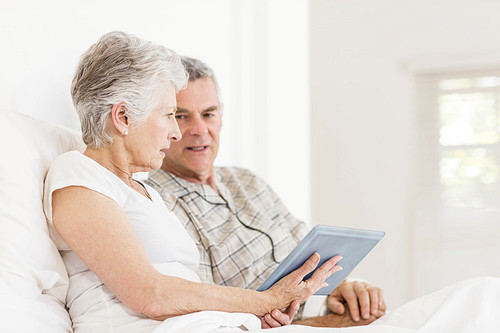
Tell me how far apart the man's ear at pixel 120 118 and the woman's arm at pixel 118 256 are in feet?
0.73

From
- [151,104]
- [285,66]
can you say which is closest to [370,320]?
[151,104]

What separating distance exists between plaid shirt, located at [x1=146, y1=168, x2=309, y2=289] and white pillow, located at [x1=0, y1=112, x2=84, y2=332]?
0.56 meters

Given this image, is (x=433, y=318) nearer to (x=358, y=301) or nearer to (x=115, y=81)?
(x=358, y=301)

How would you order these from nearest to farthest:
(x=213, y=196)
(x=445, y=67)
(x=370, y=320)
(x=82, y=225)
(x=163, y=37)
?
1. (x=82, y=225)
2. (x=370, y=320)
3. (x=213, y=196)
4. (x=163, y=37)
5. (x=445, y=67)

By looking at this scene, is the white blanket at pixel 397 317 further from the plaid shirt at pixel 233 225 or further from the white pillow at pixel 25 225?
the plaid shirt at pixel 233 225

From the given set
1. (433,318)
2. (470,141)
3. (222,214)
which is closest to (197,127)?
(222,214)

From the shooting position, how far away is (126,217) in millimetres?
1299

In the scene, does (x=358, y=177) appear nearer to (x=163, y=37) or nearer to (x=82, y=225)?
(x=163, y=37)

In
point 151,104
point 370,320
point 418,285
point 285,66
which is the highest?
point 285,66

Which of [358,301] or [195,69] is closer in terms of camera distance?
[358,301]

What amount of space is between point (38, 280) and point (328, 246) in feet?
2.04

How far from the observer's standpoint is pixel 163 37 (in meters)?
2.37

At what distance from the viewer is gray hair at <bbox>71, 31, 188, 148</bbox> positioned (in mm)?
1441

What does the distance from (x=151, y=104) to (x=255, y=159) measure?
1.60m
